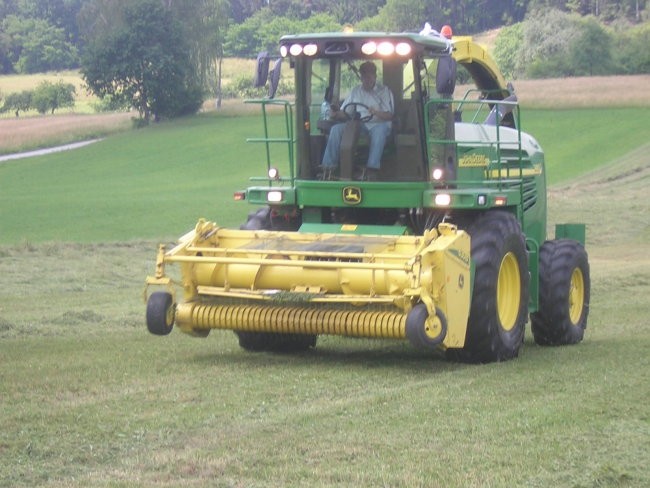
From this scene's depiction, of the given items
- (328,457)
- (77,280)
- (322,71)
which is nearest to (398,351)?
(322,71)

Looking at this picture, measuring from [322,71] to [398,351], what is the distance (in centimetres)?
274

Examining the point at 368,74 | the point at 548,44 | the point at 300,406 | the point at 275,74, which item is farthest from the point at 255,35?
the point at 300,406

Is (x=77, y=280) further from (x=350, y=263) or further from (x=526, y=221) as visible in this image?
(x=350, y=263)

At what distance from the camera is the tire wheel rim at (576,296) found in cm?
1341

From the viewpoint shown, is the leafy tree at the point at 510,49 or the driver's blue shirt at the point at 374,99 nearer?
the driver's blue shirt at the point at 374,99

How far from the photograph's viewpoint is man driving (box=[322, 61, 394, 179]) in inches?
462

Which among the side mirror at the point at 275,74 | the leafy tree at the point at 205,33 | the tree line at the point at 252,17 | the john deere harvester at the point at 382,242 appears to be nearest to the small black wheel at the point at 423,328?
the john deere harvester at the point at 382,242

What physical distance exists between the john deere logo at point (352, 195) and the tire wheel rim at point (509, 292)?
1.47 metres

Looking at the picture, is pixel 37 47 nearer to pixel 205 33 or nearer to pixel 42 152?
pixel 205 33

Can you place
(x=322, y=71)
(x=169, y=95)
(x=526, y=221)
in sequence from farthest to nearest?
(x=169, y=95) → (x=526, y=221) → (x=322, y=71)

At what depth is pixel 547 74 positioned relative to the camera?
259 feet

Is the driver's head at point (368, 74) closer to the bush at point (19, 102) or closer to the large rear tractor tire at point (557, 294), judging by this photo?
the large rear tractor tire at point (557, 294)

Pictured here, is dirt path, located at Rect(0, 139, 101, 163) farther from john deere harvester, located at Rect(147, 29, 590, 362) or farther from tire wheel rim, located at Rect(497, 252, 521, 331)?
tire wheel rim, located at Rect(497, 252, 521, 331)

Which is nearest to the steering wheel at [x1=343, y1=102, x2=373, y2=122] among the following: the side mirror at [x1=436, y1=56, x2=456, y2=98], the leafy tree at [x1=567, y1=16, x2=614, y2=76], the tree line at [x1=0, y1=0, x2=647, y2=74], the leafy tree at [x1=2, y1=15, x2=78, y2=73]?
the side mirror at [x1=436, y1=56, x2=456, y2=98]
